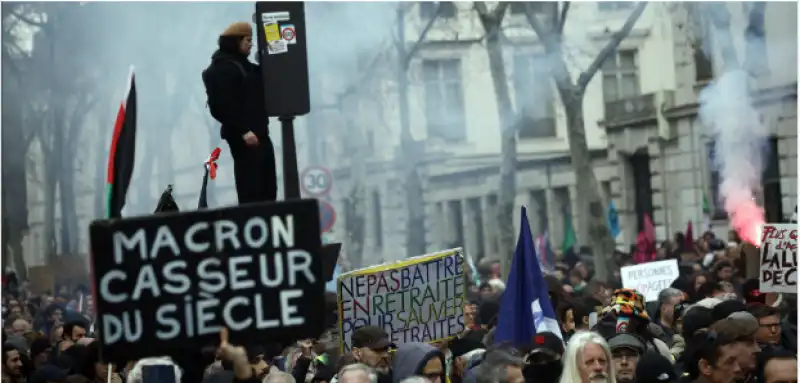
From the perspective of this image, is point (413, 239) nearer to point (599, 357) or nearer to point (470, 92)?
point (470, 92)

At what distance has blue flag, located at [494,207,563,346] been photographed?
10484 millimetres

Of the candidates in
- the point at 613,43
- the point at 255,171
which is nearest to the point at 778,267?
the point at 255,171

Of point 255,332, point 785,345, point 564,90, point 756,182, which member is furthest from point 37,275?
point 255,332

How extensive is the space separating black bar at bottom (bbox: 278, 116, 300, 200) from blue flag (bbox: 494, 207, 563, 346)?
167 centimetres

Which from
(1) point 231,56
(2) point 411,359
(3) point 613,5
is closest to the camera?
(2) point 411,359

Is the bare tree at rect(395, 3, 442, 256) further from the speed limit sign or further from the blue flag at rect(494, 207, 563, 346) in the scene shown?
the blue flag at rect(494, 207, 563, 346)

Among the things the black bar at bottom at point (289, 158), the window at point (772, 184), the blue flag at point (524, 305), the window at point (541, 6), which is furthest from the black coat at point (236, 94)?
the window at point (772, 184)

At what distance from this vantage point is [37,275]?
31.2 metres

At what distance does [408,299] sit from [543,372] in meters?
1.89

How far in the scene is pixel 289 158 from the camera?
9352 mm

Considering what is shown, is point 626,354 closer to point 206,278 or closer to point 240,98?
point 240,98

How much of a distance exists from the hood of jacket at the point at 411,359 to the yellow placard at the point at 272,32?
5.18 feet

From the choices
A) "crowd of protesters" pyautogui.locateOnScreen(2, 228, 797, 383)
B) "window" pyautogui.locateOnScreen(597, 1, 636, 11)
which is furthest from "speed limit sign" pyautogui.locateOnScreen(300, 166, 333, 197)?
"window" pyautogui.locateOnScreen(597, 1, 636, 11)

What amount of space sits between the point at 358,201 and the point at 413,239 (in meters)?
1.55
